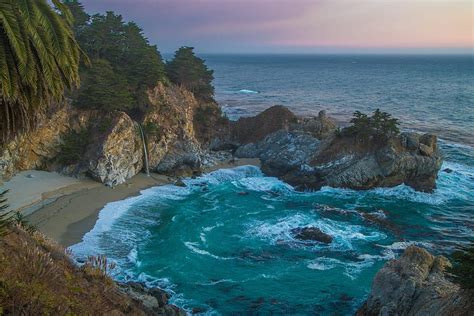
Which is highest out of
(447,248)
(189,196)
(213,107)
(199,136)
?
(213,107)

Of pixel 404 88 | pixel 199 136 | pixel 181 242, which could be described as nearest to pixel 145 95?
pixel 199 136

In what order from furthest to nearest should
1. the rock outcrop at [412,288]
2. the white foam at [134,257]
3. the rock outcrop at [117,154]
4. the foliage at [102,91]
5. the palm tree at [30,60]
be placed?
1. the foliage at [102,91]
2. the rock outcrop at [117,154]
3. the white foam at [134,257]
4. the rock outcrop at [412,288]
5. the palm tree at [30,60]

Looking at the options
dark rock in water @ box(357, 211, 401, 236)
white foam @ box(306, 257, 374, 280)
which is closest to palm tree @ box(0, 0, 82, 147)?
white foam @ box(306, 257, 374, 280)

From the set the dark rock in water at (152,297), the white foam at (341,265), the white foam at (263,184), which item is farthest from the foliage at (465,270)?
the white foam at (263,184)

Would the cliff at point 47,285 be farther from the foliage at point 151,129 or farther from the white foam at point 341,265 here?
the foliage at point 151,129

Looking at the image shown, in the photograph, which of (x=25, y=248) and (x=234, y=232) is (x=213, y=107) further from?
(x=25, y=248)

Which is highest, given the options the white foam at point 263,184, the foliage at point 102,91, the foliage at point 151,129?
the foliage at point 102,91

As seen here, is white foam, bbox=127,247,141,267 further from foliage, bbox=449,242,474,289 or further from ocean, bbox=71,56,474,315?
foliage, bbox=449,242,474,289

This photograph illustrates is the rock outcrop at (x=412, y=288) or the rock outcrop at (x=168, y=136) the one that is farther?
the rock outcrop at (x=168, y=136)
